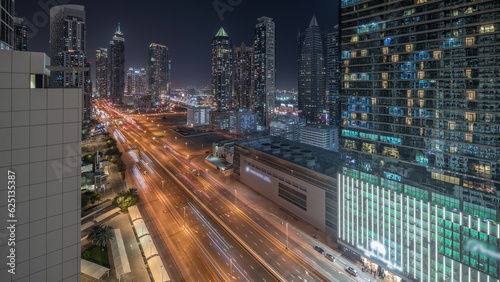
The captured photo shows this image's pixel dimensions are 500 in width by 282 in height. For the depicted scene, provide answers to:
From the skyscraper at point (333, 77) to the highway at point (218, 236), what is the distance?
11305cm

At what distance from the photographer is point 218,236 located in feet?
167

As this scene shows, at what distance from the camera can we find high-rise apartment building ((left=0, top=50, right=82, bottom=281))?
464 inches

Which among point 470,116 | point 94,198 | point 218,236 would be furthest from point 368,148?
point 94,198

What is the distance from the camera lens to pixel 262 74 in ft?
640

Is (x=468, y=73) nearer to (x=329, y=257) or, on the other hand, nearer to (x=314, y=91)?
(x=329, y=257)

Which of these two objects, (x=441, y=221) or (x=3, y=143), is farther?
(x=441, y=221)

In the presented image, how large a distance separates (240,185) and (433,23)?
5898cm

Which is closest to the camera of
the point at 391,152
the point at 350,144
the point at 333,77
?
the point at 391,152

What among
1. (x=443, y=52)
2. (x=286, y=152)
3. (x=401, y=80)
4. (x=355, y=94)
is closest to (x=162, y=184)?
(x=286, y=152)

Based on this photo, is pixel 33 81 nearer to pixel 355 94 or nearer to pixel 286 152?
pixel 355 94

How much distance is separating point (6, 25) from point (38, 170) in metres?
9.27

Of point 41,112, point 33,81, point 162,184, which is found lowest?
point 162,184

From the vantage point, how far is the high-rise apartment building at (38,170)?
11.8 meters

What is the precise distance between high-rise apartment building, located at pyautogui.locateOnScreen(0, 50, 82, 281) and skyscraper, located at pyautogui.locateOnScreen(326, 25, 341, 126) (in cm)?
15935
